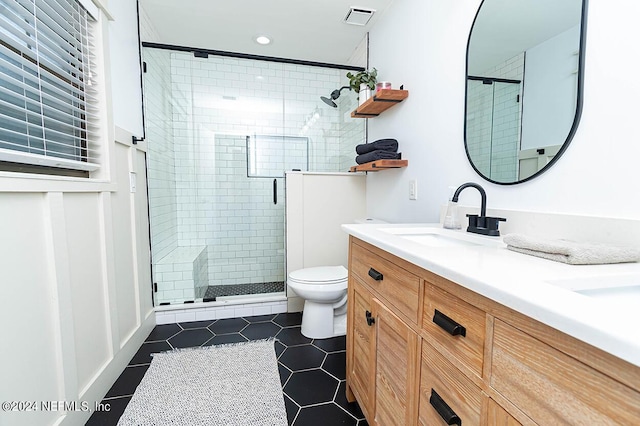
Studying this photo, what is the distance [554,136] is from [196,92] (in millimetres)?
2701

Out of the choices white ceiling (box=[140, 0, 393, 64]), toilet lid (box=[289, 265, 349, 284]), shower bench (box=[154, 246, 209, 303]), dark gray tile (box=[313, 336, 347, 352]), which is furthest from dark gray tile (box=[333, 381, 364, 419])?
white ceiling (box=[140, 0, 393, 64])

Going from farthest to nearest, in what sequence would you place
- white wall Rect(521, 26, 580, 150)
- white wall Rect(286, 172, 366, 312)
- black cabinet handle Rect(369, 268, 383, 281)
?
1. white wall Rect(286, 172, 366, 312)
2. black cabinet handle Rect(369, 268, 383, 281)
3. white wall Rect(521, 26, 580, 150)

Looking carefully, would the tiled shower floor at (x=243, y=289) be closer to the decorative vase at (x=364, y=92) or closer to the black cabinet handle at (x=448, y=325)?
the decorative vase at (x=364, y=92)

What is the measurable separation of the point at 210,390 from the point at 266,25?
264 cm

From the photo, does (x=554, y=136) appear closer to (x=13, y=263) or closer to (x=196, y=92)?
(x=13, y=263)

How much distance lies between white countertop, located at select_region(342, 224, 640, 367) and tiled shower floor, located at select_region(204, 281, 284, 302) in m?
1.91

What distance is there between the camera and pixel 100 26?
147 cm

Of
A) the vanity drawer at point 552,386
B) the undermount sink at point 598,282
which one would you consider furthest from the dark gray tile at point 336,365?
the undermount sink at point 598,282

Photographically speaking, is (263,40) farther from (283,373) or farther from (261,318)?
(283,373)

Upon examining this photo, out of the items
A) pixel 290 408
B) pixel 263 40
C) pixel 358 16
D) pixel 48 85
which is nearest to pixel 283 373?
pixel 290 408

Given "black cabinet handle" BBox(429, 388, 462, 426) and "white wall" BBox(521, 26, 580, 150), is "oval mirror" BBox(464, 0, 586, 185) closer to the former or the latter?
"white wall" BBox(521, 26, 580, 150)

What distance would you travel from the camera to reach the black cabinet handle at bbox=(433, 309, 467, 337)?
25.5 inches

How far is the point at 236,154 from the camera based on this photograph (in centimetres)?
281

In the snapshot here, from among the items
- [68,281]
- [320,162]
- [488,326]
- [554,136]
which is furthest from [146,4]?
[488,326]
